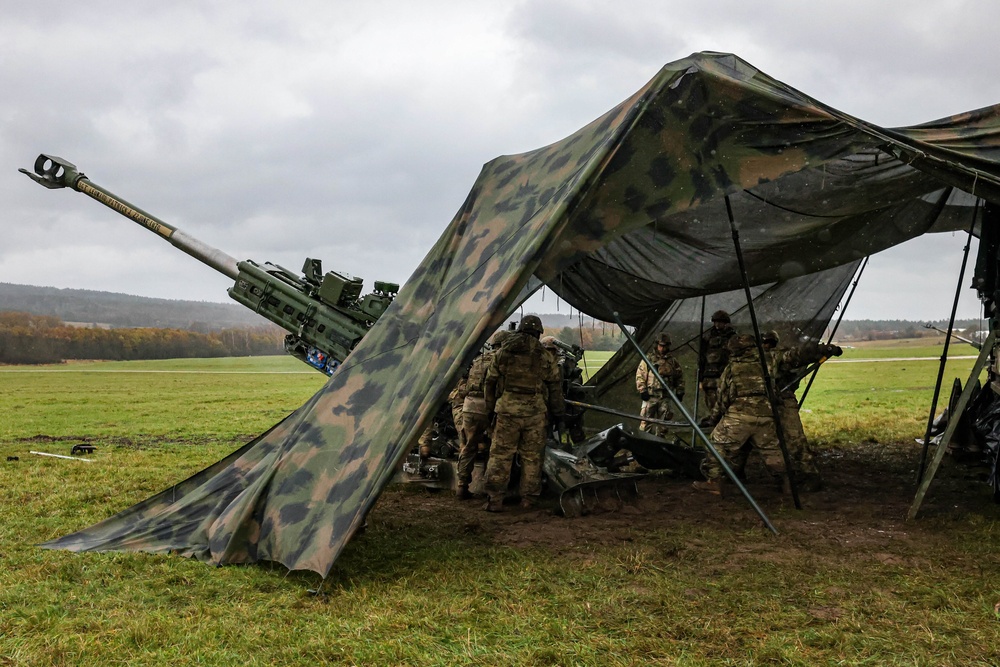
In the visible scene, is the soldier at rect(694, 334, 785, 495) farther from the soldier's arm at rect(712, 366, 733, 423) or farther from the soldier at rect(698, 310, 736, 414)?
the soldier at rect(698, 310, 736, 414)

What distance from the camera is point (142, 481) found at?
861 centimetres

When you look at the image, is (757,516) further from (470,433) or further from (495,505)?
(470,433)

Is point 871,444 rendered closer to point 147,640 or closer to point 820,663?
point 820,663

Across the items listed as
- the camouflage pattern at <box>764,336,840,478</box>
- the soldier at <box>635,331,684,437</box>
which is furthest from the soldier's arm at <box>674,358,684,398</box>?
the camouflage pattern at <box>764,336,840,478</box>

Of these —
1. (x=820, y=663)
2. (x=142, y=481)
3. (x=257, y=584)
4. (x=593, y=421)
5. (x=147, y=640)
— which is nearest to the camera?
(x=820, y=663)

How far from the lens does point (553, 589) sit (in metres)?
4.57

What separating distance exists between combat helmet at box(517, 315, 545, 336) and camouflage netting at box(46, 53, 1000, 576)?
→ 1.21m

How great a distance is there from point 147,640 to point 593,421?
302 inches

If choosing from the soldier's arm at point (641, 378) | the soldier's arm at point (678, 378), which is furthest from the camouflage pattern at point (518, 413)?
the soldier's arm at point (678, 378)

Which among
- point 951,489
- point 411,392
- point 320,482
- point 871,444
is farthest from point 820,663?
point 871,444

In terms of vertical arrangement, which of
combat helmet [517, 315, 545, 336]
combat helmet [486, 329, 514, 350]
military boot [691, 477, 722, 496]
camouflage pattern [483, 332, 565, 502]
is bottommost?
military boot [691, 477, 722, 496]

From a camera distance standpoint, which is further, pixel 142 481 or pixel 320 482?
pixel 142 481

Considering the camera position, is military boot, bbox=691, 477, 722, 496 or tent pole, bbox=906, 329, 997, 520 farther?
military boot, bbox=691, 477, 722, 496

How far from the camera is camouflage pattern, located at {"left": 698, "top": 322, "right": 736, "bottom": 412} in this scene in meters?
8.98
